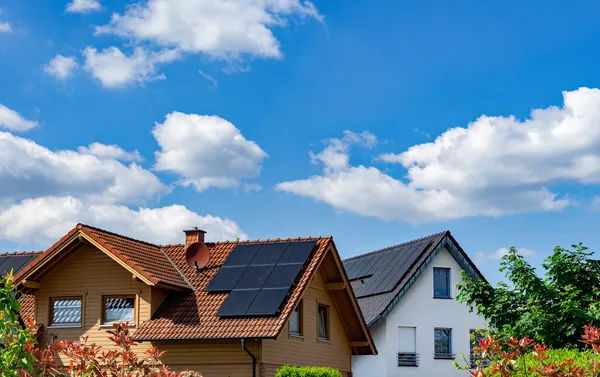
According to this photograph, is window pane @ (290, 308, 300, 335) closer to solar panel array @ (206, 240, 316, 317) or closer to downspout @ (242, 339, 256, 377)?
solar panel array @ (206, 240, 316, 317)

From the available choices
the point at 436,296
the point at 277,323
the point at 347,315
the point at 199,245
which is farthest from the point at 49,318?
the point at 436,296

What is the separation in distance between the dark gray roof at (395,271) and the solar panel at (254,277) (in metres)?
11.3

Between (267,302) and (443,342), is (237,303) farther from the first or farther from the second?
(443,342)

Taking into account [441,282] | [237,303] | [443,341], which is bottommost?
[443,341]

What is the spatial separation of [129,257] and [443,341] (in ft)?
57.5

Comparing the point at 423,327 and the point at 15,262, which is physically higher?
the point at 15,262

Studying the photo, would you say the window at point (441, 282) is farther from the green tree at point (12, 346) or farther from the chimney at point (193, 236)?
the green tree at point (12, 346)

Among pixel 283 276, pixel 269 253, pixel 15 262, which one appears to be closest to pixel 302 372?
Result: pixel 283 276

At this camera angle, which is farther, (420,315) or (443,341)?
(443,341)

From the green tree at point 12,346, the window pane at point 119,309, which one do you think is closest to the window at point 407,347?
the window pane at point 119,309

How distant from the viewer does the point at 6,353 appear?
822cm

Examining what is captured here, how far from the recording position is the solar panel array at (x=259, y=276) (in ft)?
76.2

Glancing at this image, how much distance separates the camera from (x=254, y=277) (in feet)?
81.3

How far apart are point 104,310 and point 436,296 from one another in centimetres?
1714
